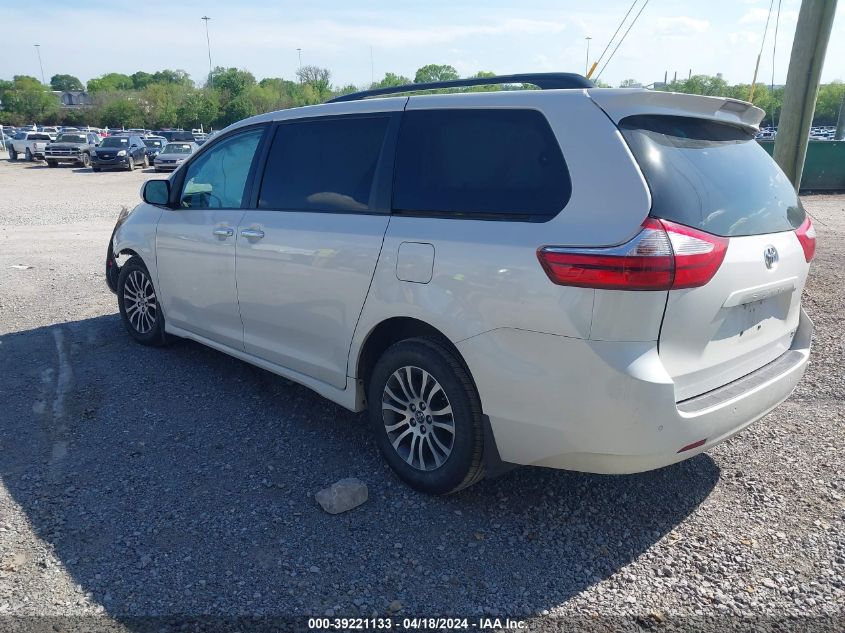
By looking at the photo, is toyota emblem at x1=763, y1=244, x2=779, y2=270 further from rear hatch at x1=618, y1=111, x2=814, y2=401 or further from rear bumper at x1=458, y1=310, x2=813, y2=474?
rear bumper at x1=458, y1=310, x2=813, y2=474

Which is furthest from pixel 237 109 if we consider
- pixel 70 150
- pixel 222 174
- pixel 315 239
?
pixel 315 239

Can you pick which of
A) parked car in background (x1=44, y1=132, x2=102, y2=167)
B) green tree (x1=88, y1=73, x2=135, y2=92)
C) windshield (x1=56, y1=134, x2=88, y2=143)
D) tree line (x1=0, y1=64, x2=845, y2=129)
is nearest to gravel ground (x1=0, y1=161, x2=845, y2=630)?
parked car in background (x1=44, y1=132, x2=102, y2=167)

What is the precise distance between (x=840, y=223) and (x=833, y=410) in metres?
10.5

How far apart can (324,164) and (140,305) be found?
2675mm

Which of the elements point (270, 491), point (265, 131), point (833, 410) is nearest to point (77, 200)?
point (265, 131)

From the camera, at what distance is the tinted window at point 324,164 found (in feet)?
12.3

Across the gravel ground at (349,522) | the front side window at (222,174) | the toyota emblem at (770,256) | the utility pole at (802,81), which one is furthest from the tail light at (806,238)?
the utility pole at (802,81)

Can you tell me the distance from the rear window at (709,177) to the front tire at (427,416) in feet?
3.94

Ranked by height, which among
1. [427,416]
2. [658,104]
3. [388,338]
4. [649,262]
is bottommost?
[427,416]

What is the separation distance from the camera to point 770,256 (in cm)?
306

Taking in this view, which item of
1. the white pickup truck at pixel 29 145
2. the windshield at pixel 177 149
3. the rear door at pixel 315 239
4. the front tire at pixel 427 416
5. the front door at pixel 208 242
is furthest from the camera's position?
the white pickup truck at pixel 29 145

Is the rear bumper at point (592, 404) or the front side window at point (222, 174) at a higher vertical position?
the front side window at point (222, 174)

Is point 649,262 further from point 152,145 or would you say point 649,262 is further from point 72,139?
point 152,145

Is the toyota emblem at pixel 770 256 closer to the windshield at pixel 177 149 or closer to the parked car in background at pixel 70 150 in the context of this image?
the windshield at pixel 177 149
